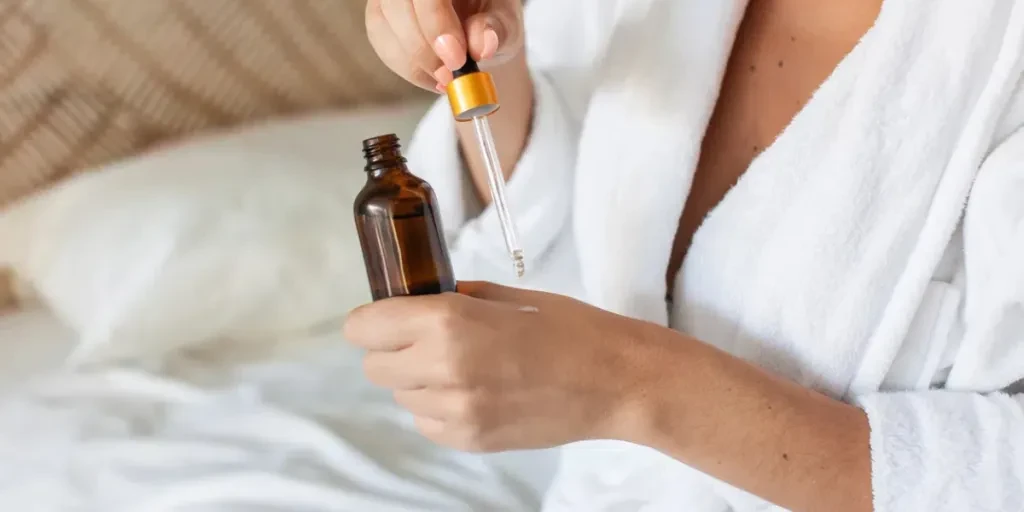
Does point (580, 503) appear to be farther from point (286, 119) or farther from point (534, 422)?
point (286, 119)

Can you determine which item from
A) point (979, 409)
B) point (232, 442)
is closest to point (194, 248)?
point (232, 442)

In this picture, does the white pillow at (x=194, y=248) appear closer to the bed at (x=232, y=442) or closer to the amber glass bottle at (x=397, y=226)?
the bed at (x=232, y=442)

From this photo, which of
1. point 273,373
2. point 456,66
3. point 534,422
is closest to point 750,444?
point 534,422

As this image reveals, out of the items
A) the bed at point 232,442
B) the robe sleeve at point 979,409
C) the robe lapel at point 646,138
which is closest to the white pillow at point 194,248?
the bed at point 232,442

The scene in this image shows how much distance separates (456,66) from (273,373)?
0.53 meters

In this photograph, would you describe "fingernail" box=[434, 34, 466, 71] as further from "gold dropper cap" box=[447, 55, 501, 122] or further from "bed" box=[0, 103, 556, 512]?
"bed" box=[0, 103, 556, 512]

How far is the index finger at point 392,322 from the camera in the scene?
434 mm

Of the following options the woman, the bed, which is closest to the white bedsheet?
the bed

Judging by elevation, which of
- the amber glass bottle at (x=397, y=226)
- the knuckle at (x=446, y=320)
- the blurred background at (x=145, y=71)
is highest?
the blurred background at (x=145, y=71)

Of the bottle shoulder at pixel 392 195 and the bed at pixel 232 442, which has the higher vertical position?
the bottle shoulder at pixel 392 195

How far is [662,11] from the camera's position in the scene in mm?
588

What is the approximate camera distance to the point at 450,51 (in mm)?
429

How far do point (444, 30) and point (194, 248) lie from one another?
1.78 feet

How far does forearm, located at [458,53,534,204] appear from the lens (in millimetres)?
588
